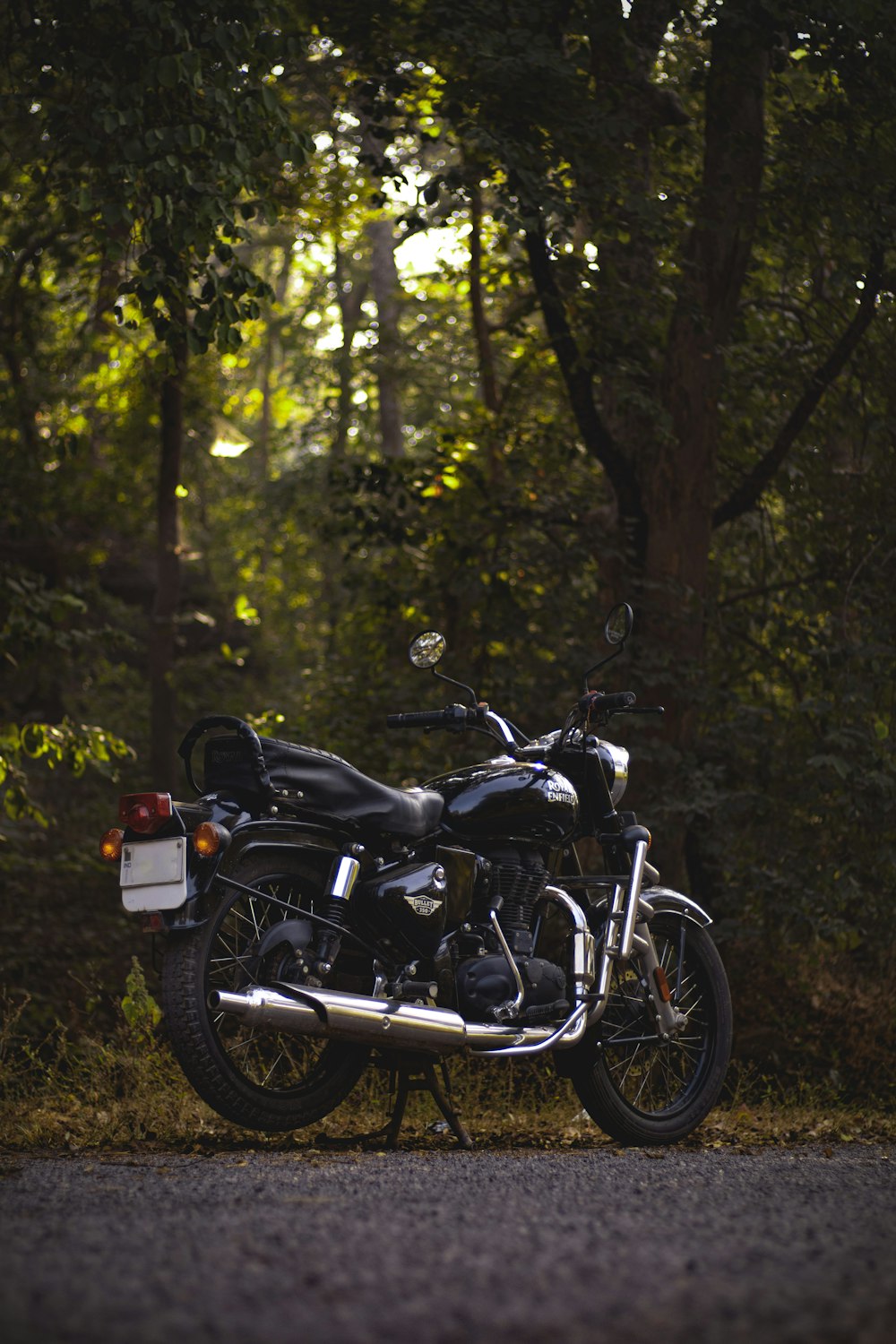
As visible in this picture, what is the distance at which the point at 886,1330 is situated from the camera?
103 inches

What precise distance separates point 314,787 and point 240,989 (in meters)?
0.71

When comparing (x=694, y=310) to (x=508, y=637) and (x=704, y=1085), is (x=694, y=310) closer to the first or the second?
(x=508, y=637)

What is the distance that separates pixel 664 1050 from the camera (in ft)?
19.9

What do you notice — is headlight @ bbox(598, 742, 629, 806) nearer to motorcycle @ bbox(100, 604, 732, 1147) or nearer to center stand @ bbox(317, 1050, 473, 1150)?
motorcycle @ bbox(100, 604, 732, 1147)

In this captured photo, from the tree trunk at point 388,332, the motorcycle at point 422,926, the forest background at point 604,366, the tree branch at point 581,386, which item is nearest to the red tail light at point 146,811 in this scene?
the motorcycle at point 422,926

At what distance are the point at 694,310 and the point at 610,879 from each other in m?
4.62

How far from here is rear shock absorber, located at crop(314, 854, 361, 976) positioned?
4910 mm

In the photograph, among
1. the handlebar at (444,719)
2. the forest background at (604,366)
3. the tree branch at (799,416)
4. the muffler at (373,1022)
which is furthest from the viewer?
the tree branch at (799,416)

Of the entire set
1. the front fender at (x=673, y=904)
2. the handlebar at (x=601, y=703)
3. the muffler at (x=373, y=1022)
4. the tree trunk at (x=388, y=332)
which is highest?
the tree trunk at (x=388, y=332)

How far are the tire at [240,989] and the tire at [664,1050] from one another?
39.7 inches

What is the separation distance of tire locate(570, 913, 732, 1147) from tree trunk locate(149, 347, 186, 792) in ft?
28.1

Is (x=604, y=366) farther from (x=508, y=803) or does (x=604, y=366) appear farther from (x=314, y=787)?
(x=314, y=787)

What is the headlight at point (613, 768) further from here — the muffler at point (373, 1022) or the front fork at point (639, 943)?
the muffler at point (373, 1022)

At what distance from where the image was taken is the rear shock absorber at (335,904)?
491 cm
